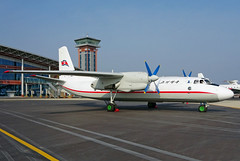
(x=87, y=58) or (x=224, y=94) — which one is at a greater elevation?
(x=87, y=58)

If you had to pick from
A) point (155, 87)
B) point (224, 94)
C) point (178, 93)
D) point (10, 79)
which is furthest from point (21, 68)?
point (224, 94)

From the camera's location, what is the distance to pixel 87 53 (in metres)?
127

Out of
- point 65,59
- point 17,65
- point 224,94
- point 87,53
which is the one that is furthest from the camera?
point 87,53

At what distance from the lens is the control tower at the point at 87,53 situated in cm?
12519

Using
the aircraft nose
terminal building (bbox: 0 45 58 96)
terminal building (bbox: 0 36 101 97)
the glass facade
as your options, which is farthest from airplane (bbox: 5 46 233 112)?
the glass facade

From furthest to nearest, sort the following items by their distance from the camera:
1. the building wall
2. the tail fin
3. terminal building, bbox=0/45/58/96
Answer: the building wall < terminal building, bbox=0/45/58/96 < the tail fin

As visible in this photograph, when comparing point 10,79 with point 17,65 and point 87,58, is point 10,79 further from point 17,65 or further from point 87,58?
point 87,58

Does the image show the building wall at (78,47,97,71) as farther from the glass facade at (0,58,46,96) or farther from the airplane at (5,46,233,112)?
the airplane at (5,46,233,112)

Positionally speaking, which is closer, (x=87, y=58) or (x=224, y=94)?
(x=224, y=94)

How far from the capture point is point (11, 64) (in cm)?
6419

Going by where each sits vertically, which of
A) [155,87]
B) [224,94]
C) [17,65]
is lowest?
[224,94]


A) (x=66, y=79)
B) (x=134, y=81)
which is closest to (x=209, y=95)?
(x=134, y=81)

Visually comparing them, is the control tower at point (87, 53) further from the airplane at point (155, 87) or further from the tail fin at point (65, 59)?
the airplane at point (155, 87)

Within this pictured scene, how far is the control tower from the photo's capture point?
125 m
